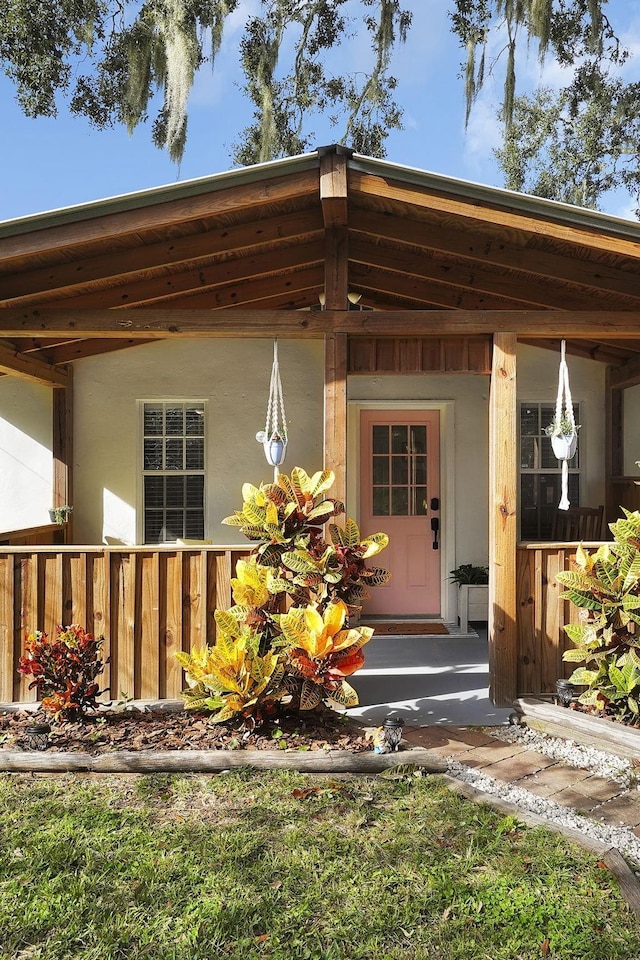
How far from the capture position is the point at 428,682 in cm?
473

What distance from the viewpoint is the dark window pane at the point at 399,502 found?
6.74 metres

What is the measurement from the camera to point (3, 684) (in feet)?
13.6

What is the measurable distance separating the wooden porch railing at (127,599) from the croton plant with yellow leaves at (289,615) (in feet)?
1.44

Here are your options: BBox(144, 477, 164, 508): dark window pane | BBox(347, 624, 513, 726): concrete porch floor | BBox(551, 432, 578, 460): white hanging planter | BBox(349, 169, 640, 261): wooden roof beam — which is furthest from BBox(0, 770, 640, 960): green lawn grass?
BBox(144, 477, 164, 508): dark window pane

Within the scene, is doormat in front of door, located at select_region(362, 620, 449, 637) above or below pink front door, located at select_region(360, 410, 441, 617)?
below

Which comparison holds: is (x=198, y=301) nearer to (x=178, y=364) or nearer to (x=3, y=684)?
(x=178, y=364)

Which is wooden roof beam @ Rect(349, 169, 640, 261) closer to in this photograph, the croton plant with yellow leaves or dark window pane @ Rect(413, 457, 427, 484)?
the croton plant with yellow leaves

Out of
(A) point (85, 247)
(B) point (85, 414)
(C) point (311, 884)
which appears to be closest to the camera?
(C) point (311, 884)

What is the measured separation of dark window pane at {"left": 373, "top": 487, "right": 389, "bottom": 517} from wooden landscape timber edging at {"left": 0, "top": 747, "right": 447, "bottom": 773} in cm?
353

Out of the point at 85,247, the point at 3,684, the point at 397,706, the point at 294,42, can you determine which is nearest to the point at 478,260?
the point at 85,247

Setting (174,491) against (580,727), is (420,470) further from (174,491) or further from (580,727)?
(580,727)

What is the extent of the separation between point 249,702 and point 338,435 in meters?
1.63

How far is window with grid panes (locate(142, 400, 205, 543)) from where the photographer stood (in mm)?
6637

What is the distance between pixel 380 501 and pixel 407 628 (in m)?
1.24
